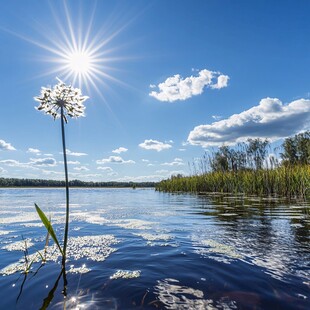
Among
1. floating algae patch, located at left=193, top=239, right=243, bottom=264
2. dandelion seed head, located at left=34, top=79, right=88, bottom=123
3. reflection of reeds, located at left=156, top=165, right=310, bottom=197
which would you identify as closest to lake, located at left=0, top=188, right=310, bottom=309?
floating algae patch, located at left=193, top=239, right=243, bottom=264

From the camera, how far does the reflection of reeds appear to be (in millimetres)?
15876

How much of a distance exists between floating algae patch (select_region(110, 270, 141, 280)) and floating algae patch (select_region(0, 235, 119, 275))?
721 mm

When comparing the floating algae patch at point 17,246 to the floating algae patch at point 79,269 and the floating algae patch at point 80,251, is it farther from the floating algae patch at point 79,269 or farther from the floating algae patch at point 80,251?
the floating algae patch at point 79,269

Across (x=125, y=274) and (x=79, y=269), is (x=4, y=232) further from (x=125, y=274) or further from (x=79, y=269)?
(x=125, y=274)

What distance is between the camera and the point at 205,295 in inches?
104

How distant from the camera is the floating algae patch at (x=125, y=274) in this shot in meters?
3.14

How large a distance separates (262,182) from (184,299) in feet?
61.1

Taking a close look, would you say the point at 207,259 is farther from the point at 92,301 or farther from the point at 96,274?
the point at 92,301

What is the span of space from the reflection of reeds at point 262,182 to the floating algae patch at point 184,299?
1400 centimetres

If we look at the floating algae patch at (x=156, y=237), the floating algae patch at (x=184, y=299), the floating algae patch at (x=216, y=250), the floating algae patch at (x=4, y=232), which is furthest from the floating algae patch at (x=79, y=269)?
the floating algae patch at (x=4, y=232)

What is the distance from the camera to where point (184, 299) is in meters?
2.56

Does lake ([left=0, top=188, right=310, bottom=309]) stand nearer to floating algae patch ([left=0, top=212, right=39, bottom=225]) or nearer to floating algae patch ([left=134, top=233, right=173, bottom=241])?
floating algae patch ([left=134, top=233, right=173, bottom=241])

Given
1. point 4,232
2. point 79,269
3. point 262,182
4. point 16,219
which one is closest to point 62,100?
point 79,269

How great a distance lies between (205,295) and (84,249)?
102 inches
